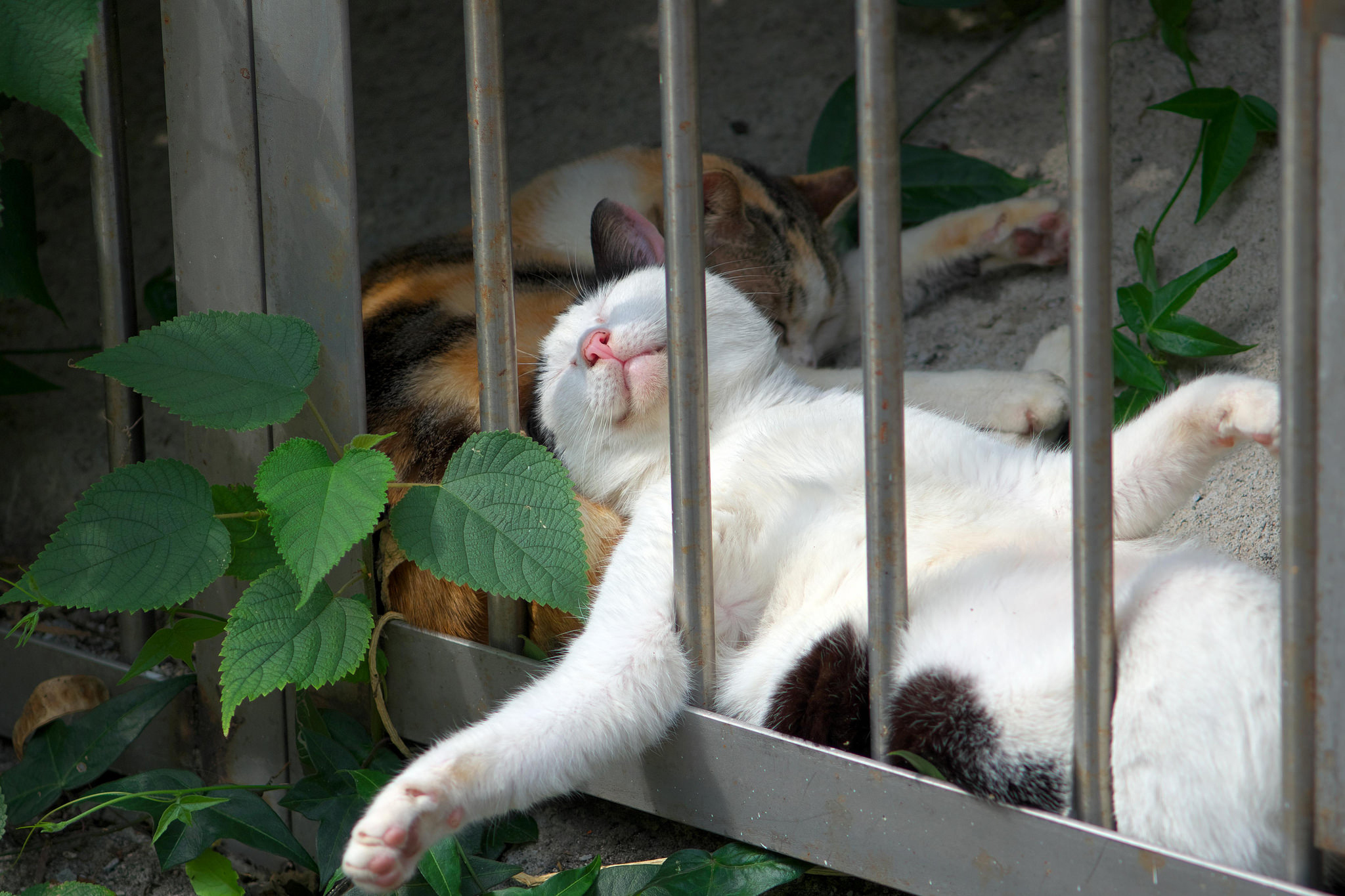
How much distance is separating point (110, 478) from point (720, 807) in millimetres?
699

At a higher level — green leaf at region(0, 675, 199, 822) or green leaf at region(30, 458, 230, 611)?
green leaf at region(30, 458, 230, 611)

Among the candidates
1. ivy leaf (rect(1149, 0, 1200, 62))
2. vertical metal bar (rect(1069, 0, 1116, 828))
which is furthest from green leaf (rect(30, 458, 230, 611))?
ivy leaf (rect(1149, 0, 1200, 62))

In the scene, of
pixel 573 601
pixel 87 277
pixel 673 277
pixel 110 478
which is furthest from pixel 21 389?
pixel 673 277

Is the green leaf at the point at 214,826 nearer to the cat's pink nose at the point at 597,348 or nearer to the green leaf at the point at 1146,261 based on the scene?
the cat's pink nose at the point at 597,348

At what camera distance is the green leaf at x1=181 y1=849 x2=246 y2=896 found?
1267 millimetres

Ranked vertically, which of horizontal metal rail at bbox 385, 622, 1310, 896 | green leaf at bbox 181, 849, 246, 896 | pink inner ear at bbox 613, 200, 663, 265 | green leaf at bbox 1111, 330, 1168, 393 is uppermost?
pink inner ear at bbox 613, 200, 663, 265

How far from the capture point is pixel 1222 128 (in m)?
1.62

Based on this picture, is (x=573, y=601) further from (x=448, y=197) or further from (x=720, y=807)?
(x=448, y=197)

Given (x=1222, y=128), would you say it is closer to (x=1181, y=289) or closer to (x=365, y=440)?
(x=1181, y=289)

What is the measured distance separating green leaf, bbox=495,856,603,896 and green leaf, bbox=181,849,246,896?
0.32m

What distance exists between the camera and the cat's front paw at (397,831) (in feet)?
2.85

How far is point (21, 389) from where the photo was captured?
1833 millimetres

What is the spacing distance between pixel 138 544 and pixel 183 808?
0.98 ft

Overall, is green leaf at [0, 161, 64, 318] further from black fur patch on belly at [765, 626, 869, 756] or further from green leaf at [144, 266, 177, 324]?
black fur patch on belly at [765, 626, 869, 756]
